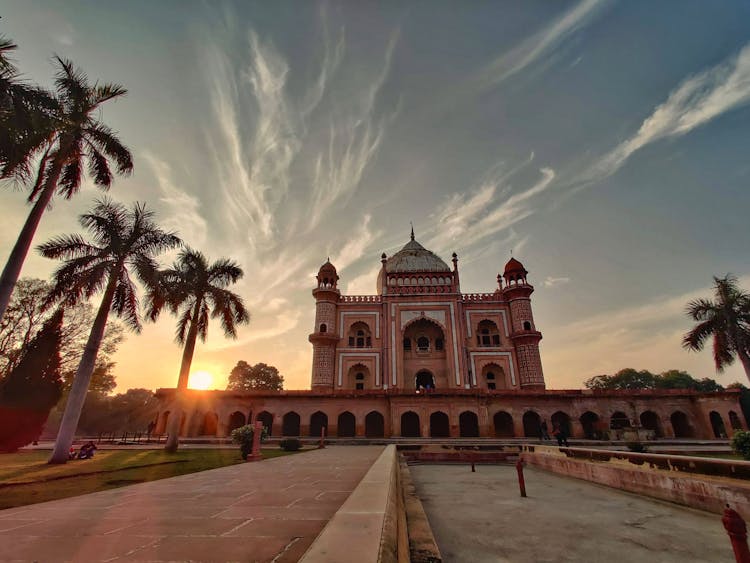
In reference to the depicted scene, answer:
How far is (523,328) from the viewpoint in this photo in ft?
112

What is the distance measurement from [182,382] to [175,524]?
15.7 meters

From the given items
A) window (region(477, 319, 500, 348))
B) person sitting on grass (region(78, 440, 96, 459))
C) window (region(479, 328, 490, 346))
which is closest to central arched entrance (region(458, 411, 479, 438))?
window (region(477, 319, 500, 348))

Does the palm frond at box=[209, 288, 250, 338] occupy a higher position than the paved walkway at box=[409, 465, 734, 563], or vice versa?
the palm frond at box=[209, 288, 250, 338]

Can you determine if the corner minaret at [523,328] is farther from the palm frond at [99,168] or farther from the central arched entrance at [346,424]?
the palm frond at [99,168]

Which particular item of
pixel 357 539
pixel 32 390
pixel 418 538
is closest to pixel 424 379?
pixel 32 390

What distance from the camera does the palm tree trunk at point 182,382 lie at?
631 inches

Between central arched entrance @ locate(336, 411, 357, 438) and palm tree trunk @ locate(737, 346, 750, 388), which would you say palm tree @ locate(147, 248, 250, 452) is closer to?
central arched entrance @ locate(336, 411, 357, 438)

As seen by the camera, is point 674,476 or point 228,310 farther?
point 228,310

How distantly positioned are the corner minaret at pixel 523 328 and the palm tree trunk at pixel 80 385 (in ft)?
98.8

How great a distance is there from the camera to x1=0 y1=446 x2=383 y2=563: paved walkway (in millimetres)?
2600

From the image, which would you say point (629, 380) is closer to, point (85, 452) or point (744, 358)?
point (744, 358)

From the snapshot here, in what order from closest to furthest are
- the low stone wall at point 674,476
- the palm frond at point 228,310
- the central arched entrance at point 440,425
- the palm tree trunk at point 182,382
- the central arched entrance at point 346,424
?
1. the low stone wall at point 674,476
2. the palm tree trunk at point 182,382
3. the palm frond at point 228,310
4. the central arched entrance at point 440,425
5. the central arched entrance at point 346,424

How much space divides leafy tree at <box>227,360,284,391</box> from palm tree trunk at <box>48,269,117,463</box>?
125 ft

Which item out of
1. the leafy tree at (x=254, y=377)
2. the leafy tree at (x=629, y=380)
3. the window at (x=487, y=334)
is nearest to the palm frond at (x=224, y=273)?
the window at (x=487, y=334)
